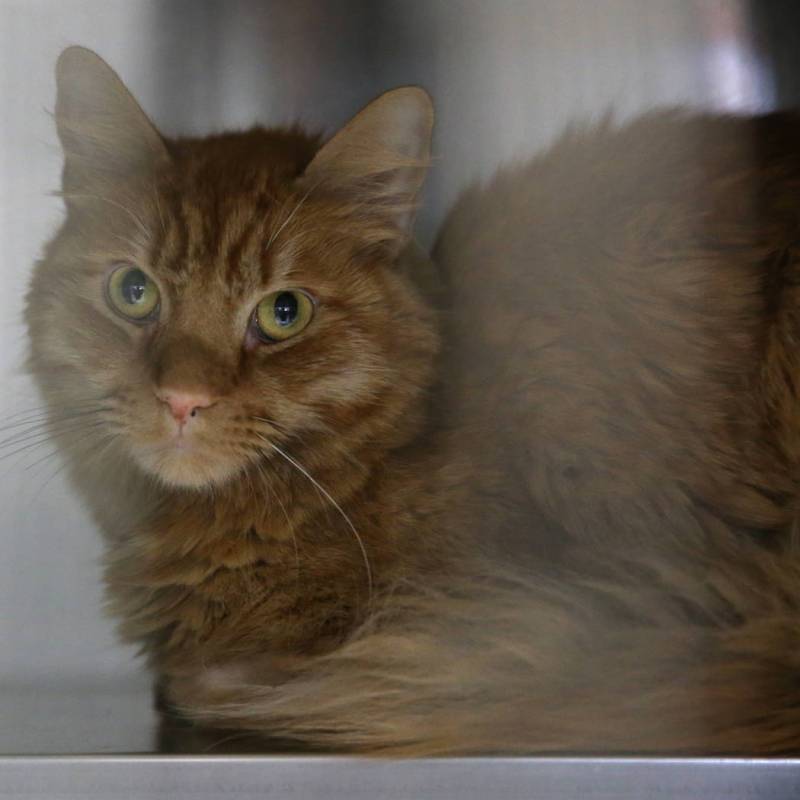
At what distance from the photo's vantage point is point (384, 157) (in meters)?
1.18

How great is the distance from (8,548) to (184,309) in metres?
0.51

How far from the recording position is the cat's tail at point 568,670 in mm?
818

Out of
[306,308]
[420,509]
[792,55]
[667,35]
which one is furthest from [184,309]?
[792,55]

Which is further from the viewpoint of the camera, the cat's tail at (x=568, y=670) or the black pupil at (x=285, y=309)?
the black pupil at (x=285, y=309)

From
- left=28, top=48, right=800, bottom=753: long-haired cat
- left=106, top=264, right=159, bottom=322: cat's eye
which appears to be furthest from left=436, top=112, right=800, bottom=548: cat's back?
left=106, top=264, right=159, bottom=322: cat's eye

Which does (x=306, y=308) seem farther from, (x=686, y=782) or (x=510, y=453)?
(x=686, y=782)

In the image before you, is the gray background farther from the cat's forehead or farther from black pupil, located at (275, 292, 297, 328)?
black pupil, located at (275, 292, 297, 328)

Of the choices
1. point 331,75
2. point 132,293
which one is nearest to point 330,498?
point 132,293

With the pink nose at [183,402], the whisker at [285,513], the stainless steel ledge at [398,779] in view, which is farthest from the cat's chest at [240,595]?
the stainless steel ledge at [398,779]

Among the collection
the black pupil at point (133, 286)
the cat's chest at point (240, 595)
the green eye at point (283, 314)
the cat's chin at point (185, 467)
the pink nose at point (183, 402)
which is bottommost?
the cat's chest at point (240, 595)

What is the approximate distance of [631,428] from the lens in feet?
3.76

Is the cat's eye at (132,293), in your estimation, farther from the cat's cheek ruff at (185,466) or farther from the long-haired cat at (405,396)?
the cat's cheek ruff at (185,466)

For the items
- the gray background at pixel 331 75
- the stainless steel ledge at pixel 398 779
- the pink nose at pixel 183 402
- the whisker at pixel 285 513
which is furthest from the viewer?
the gray background at pixel 331 75

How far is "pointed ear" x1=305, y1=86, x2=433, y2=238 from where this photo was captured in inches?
44.8
